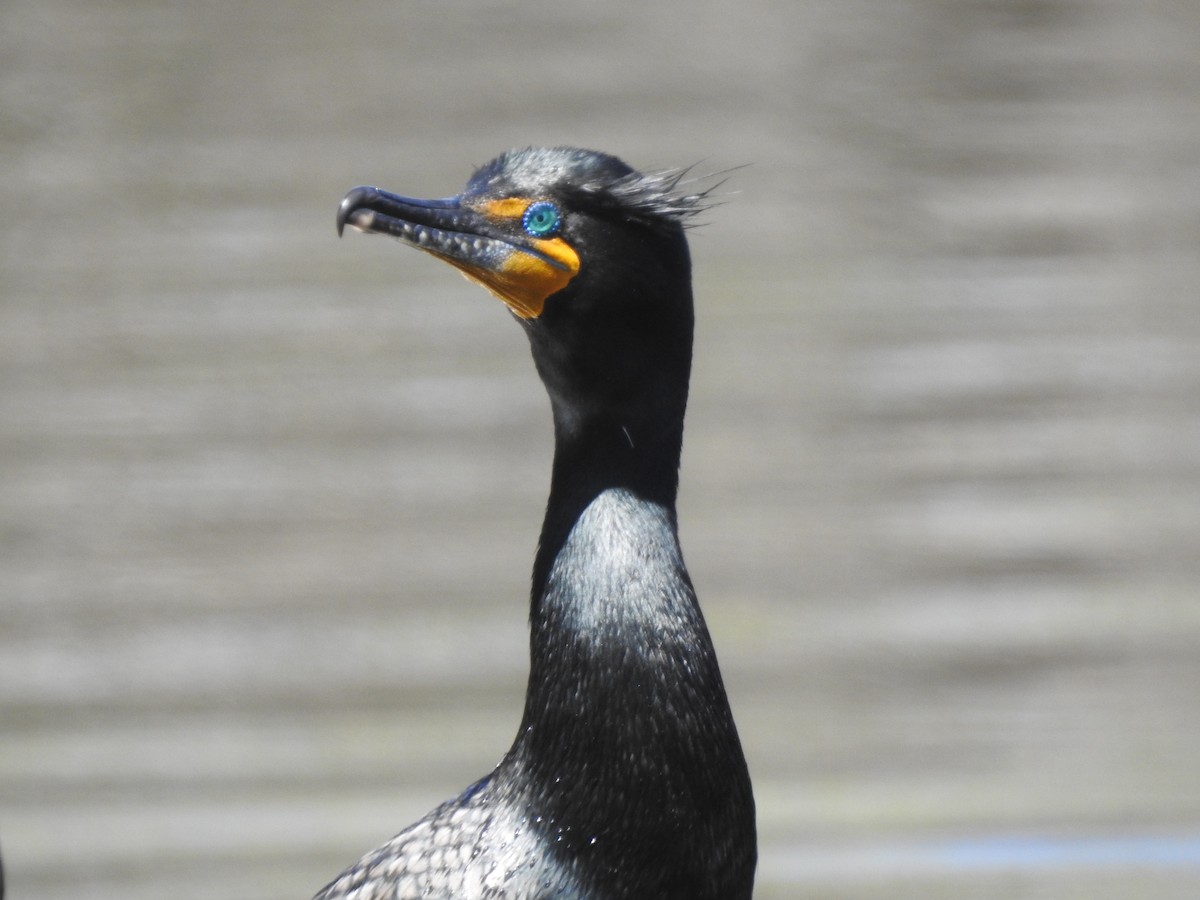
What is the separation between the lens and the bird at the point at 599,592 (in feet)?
5.06

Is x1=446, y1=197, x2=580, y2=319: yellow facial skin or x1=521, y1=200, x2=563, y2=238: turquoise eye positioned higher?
x1=521, y1=200, x2=563, y2=238: turquoise eye

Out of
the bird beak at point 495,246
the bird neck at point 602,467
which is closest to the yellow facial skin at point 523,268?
the bird beak at point 495,246

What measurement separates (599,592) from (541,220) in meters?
0.42

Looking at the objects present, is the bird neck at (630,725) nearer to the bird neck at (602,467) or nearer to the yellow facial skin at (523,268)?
the bird neck at (602,467)

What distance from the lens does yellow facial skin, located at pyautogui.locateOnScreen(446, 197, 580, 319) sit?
157 cm

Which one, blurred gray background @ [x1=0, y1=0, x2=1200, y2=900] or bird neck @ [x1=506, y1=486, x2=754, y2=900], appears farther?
blurred gray background @ [x1=0, y1=0, x2=1200, y2=900]

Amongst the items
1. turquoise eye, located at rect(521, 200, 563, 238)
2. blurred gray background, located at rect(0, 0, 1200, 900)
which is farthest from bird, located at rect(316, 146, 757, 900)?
blurred gray background, located at rect(0, 0, 1200, 900)

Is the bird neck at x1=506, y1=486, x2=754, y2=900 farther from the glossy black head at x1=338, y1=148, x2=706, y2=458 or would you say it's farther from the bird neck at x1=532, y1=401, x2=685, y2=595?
the glossy black head at x1=338, y1=148, x2=706, y2=458

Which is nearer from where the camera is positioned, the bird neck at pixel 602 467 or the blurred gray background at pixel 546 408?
the bird neck at pixel 602 467

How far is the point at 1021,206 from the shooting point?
2.98 m

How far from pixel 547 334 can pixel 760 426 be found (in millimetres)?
1463

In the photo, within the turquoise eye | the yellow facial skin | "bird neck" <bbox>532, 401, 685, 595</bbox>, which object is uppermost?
the turquoise eye

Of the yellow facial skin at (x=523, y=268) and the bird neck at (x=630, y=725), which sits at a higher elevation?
the yellow facial skin at (x=523, y=268)

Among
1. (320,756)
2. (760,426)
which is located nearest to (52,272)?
(320,756)
